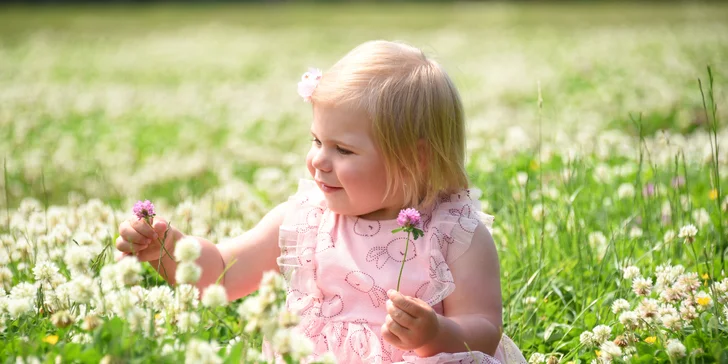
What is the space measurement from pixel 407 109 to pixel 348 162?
264mm

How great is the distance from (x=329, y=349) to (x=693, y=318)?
122cm

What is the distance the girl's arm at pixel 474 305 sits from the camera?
2480mm

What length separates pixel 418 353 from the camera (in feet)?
8.20

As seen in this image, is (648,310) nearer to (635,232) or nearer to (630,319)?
(630,319)

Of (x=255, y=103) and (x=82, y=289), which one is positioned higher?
(x=82, y=289)

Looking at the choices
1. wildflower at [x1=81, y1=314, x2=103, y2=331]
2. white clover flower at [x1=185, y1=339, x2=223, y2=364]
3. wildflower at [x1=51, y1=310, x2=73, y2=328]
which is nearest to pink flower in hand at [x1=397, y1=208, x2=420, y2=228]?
white clover flower at [x1=185, y1=339, x2=223, y2=364]

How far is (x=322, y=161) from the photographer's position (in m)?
2.75

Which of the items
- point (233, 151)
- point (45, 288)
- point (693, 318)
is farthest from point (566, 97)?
point (45, 288)

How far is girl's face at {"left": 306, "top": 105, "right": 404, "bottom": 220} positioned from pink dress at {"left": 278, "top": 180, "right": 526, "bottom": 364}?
0.12m

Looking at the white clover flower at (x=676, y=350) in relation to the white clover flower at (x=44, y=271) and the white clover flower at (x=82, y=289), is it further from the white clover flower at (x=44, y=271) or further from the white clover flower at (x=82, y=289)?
the white clover flower at (x=44, y=271)

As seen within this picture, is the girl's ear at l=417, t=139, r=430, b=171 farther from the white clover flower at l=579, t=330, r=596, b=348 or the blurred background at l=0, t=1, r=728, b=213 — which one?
the white clover flower at l=579, t=330, r=596, b=348

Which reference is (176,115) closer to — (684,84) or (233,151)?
(233,151)

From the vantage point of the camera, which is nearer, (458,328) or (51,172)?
(458,328)

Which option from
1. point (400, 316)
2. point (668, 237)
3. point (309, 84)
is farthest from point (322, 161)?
point (668, 237)
